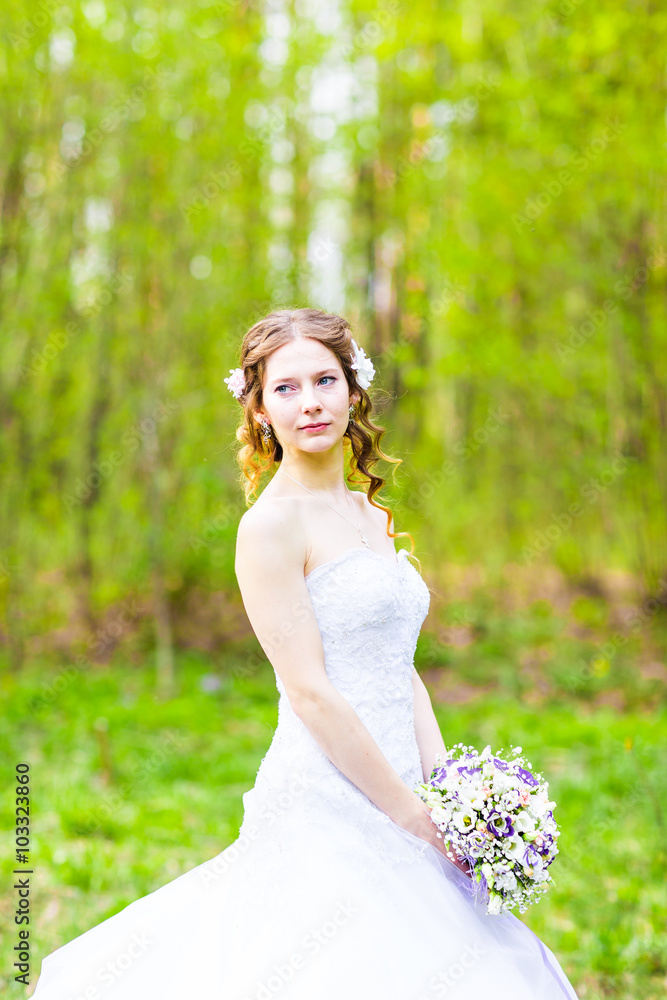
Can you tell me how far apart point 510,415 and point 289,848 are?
6.34 meters

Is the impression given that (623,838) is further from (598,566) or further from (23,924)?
(598,566)

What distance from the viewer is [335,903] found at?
1.60m

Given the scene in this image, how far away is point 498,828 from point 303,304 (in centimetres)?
456

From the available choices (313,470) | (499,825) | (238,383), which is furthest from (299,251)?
(499,825)

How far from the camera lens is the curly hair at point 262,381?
1893 mm

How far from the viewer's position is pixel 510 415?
7.63m

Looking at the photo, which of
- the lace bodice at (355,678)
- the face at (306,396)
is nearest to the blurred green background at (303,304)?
the lace bodice at (355,678)

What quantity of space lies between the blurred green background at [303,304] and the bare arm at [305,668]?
3.66 m

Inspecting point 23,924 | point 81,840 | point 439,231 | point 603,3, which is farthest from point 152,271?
point 23,924

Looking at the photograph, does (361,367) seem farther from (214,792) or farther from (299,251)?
(299,251)

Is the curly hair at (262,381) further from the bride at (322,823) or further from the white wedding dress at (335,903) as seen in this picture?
the white wedding dress at (335,903)

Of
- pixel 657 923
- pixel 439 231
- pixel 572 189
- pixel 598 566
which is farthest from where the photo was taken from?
pixel 598 566

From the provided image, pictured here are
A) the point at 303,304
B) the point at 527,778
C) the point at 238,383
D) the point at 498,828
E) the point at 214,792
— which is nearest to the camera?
the point at 498,828

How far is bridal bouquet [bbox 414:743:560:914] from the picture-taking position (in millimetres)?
1583
